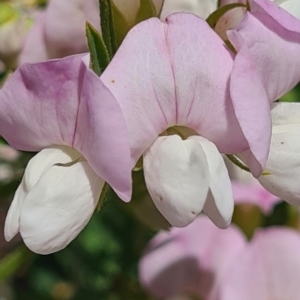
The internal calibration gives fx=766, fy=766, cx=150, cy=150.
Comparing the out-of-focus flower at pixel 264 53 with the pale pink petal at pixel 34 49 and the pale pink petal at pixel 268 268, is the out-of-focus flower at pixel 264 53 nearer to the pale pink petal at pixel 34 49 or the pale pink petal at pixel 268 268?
the pale pink petal at pixel 34 49

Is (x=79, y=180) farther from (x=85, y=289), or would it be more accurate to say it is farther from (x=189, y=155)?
(x=85, y=289)

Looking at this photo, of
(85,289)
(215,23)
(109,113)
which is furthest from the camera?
(85,289)

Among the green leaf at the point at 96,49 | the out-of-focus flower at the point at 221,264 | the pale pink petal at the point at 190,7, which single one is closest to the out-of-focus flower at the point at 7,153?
the out-of-focus flower at the point at 221,264

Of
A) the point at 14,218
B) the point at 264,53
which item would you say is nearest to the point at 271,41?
the point at 264,53

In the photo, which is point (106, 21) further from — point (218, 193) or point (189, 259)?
point (189, 259)

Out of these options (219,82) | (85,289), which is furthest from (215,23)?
(85,289)

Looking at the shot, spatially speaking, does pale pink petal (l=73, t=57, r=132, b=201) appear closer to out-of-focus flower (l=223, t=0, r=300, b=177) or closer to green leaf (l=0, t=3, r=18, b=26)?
out-of-focus flower (l=223, t=0, r=300, b=177)

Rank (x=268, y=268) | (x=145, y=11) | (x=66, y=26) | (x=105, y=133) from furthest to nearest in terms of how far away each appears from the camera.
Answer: (x=268, y=268), (x=66, y=26), (x=145, y=11), (x=105, y=133)
